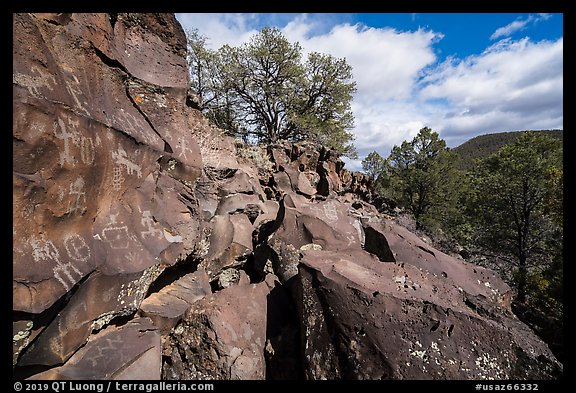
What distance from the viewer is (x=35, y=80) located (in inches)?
115

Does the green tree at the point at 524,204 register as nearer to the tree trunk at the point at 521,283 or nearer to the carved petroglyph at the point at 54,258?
the tree trunk at the point at 521,283

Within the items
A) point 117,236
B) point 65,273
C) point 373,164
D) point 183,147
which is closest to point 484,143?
point 373,164

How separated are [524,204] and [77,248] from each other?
1524cm

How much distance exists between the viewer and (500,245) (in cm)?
1325

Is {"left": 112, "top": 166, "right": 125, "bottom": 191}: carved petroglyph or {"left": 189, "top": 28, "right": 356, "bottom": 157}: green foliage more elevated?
{"left": 189, "top": 28, "right": 356, "bottom": 157}: green foliage

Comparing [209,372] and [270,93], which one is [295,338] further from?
[270,93]

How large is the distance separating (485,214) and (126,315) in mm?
15339

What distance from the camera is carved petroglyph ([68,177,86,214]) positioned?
3057 millimetres

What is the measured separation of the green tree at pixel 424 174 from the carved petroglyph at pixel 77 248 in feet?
52.8

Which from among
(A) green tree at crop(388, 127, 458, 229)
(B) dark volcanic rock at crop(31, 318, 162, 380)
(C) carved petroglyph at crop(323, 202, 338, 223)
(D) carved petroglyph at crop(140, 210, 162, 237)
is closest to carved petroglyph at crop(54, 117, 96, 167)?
(D) carved petroglyph at crop(140, 210, 162, 237)

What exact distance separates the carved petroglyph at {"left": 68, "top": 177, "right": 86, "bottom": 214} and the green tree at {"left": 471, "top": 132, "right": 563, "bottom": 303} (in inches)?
519

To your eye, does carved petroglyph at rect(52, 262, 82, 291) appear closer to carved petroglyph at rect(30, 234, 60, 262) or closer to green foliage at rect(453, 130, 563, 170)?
carved petroglyph at rect(30, 234, 60, 262)

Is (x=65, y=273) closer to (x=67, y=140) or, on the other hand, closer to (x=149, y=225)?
(x=149, y=225)
